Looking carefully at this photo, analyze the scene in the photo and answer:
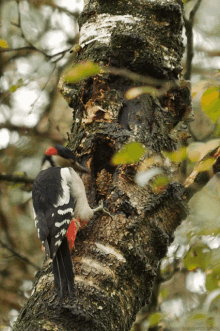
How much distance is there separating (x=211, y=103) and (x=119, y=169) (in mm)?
1007

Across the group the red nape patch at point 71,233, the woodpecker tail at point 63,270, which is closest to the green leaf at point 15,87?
the red nape patch at point 71,233

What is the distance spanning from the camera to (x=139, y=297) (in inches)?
75.9

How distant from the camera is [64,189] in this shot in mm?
2674

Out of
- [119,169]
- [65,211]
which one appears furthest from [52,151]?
[119,169]

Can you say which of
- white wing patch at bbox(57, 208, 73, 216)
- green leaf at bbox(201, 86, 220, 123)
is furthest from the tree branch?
green leaf at bbox(201, 86, 220, 123)

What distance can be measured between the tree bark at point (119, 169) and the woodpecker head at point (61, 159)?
0.07m

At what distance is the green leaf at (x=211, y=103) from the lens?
1.29 meters

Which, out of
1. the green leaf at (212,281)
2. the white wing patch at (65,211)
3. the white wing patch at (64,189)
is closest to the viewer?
the green leaf at (212,281)

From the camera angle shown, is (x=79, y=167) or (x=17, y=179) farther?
(x=17, y=179)

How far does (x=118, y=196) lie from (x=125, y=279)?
0.45 metres

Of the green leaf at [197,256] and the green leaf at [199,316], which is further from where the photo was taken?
the green leaf at [197,256]

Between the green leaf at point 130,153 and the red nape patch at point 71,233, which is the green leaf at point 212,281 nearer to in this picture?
the red nape patch at point 71,233

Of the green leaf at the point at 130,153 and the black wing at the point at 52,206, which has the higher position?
the green leaf at the point at 130,153

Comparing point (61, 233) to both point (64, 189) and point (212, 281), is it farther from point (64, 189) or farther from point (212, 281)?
point (212, 281)
